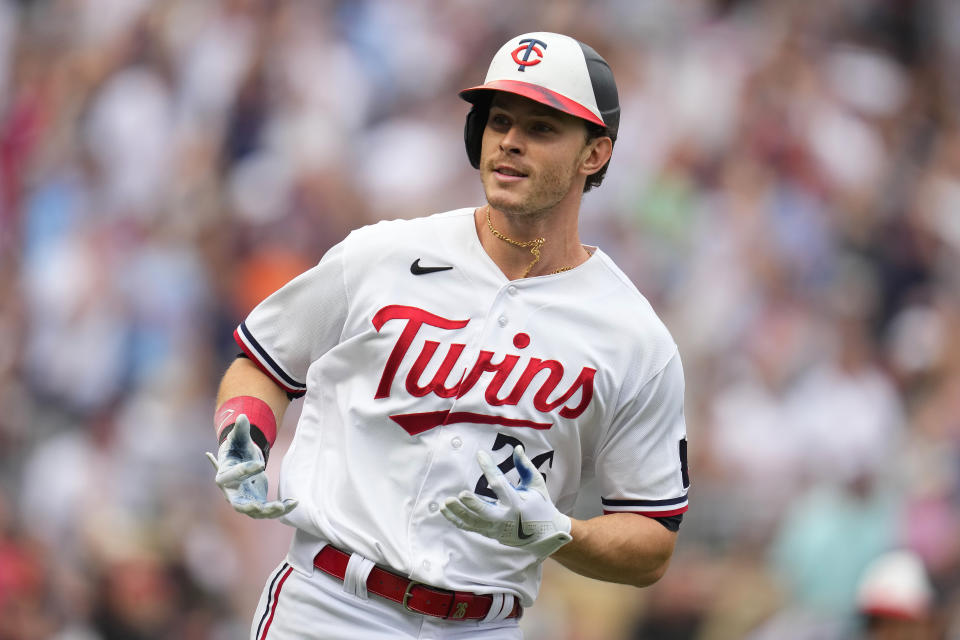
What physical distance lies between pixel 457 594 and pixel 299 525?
463mm

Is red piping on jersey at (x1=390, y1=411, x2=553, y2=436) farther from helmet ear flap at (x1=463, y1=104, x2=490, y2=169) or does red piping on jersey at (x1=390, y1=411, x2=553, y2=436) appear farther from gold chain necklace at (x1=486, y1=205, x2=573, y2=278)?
helmet ear flap at (x1=463, y1=104, x2=490, y2=169)

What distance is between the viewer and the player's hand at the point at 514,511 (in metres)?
3.36

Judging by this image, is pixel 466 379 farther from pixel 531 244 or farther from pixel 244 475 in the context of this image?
pixel 244 475

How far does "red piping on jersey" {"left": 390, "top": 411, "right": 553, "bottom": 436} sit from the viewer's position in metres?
3.75

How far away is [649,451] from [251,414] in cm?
109

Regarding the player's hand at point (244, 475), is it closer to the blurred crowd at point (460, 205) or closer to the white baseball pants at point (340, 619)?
the white baseball pants at point (340, 619)

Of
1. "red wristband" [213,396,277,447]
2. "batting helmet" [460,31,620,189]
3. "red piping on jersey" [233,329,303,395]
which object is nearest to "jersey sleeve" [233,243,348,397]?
"red piping on jersey" [233,329,303,395]

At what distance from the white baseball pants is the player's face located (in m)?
1.10

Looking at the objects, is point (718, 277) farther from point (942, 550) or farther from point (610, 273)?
point (610, 273)

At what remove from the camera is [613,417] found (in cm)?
392

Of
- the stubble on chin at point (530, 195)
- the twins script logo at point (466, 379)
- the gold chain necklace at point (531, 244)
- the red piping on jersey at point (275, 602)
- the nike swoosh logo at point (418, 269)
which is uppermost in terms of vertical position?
the stubble on chin at point (530, 195)

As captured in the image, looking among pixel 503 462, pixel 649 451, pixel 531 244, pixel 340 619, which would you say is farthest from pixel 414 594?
pixel 531 244

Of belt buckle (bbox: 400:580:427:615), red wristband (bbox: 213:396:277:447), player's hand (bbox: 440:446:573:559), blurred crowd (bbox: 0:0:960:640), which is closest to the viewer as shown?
player's hand (bbox: 440:446:573:559)

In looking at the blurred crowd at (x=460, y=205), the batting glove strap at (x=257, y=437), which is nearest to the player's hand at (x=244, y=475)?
the batting glove strap at (x=257, y=437)
